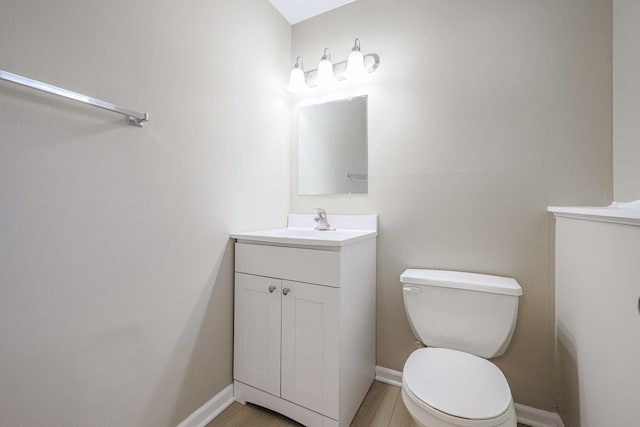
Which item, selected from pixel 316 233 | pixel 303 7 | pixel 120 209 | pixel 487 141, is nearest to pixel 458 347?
pixel 316 233

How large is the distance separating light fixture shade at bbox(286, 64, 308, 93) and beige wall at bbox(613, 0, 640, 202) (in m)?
1.51

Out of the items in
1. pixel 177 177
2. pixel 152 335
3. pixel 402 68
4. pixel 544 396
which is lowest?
pixel 544 396

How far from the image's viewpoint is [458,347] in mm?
1211

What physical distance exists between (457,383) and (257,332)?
91 cm

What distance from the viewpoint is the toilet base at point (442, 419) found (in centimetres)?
79

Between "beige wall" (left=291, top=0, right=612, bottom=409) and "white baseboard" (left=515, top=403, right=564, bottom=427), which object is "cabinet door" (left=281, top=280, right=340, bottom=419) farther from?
"white baseboard" (left=515, top=403, right=564, bottom=427)

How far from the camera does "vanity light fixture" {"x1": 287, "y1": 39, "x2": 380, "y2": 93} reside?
1.56m

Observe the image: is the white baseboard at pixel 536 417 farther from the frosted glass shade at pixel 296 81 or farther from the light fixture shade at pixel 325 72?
the frosted glass shade at pixel 296 81

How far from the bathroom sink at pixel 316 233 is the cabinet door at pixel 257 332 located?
215mm

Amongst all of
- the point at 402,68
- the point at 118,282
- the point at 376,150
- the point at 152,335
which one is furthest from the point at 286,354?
the point at 402,68

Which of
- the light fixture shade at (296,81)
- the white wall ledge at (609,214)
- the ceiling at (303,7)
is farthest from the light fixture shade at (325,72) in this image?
the white wall ledge at (609,214)

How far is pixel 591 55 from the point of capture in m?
1.17

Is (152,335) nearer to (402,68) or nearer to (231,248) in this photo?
(231,248)

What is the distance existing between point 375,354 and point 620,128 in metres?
1.61
